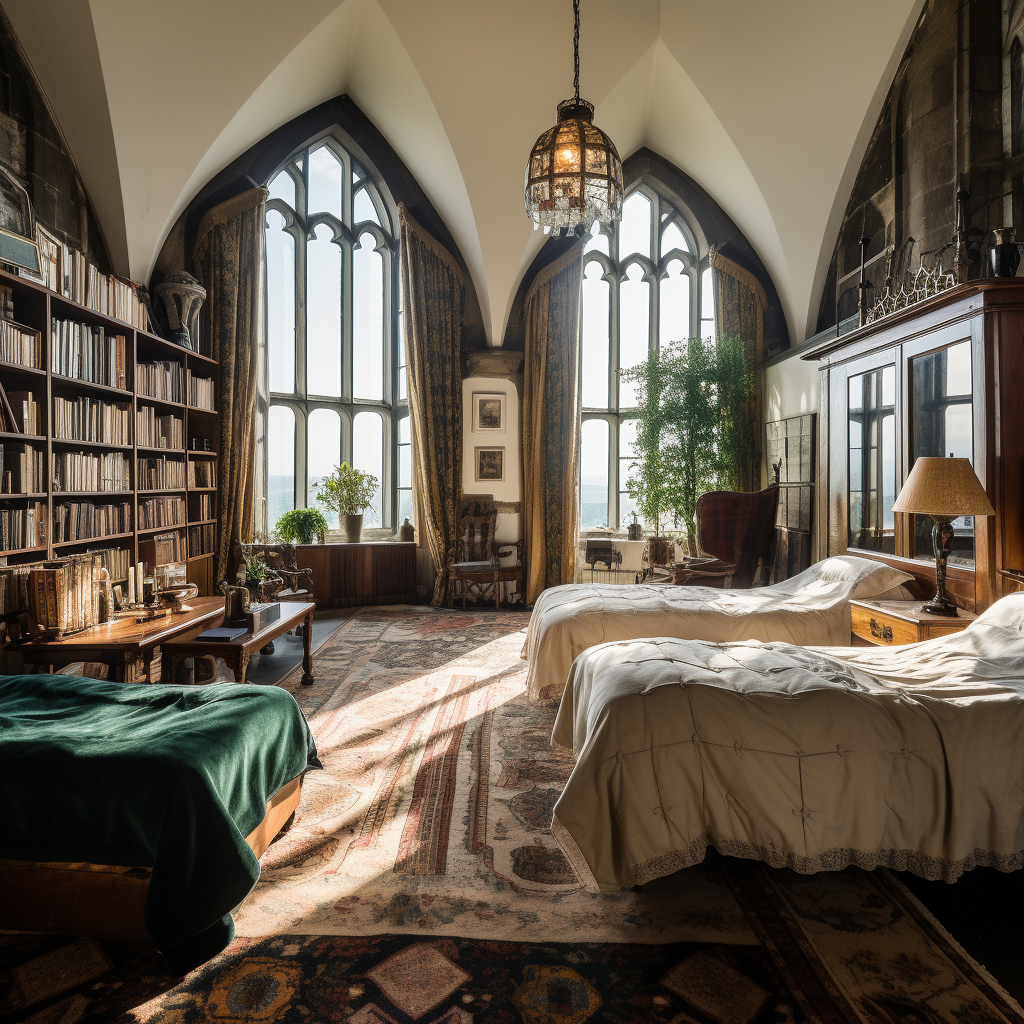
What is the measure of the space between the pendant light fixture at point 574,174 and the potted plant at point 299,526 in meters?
4.78

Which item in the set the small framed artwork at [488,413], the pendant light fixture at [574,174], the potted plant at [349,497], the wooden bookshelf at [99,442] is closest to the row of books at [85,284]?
the wooden bookshelf at [99,442]

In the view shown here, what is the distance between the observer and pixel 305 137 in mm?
7355

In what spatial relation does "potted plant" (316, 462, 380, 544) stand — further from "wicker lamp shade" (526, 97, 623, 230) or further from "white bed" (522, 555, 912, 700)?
"wicker lamp shade" (526, 97, 623, 230)

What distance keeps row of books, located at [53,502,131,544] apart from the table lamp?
197 inches

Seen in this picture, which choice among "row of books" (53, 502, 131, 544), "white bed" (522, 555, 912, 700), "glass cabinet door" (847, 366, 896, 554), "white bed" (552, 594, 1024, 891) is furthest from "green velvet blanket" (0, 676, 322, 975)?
"glass cabinet door" (847, 366, 896, 554)

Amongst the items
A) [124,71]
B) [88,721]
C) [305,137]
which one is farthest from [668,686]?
[305,137]

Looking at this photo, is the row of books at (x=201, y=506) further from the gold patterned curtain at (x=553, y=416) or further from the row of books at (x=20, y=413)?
the gold patterned curtain at (x=553, y=416)

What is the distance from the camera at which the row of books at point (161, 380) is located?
527 cm

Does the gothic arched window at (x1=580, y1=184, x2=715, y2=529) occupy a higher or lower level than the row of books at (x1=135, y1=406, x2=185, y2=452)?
higher

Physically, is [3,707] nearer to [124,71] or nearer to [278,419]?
[124,71]

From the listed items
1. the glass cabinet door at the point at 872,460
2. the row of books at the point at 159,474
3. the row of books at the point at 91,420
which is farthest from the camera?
the row of books at the point at 159,474

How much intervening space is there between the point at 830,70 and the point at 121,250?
6366 millimetres

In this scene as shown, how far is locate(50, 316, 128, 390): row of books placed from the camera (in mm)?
4121

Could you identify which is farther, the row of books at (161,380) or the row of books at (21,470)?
the row of books at (161,380)
